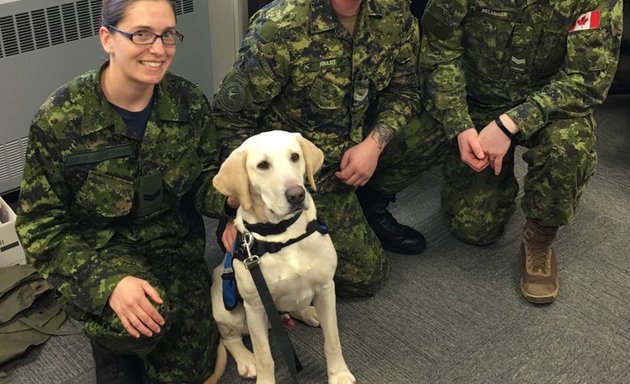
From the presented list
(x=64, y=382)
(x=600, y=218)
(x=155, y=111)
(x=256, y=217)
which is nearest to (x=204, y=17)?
→ (x=155, y=111)

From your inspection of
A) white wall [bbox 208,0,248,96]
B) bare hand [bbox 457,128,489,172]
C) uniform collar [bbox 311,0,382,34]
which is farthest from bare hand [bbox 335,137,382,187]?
white wall [bbox 208,0,248,96]

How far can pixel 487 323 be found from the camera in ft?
7.13

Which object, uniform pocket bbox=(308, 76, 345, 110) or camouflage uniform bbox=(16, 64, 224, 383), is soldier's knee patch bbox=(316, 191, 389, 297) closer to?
uniform pocket bbox=(308, 76, 345, 110)

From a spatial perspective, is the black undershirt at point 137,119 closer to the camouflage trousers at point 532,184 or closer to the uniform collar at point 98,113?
the uniform collar at point 98,113

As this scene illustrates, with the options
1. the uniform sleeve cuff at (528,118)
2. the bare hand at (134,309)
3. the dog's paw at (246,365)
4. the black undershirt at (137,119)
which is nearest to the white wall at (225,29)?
the black undershirt at (137,119)

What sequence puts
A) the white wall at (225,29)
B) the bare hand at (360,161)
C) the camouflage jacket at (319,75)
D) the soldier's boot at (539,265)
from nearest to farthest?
the camouflage jacket at (319,75) → the bare hand at (360,161) → the soldier's boot at (539,265) → the white wall at (225,29)

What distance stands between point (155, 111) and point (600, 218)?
1.80m

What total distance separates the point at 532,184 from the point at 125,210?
129cm

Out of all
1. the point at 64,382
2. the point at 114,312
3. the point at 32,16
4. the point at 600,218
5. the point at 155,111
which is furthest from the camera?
the point at 600,218

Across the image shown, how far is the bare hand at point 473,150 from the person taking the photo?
2178 millimetres

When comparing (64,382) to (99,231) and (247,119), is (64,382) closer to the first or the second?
(99,231)

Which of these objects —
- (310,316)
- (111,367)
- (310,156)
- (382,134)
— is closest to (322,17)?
(382,134)

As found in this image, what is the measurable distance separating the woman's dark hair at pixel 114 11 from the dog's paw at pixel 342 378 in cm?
109

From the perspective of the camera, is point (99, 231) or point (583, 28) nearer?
point (99, 231)
